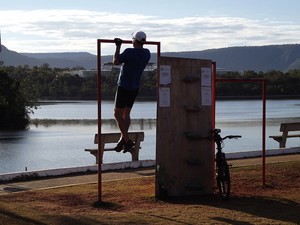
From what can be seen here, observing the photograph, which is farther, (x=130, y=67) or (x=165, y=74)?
(x=165, y=74)

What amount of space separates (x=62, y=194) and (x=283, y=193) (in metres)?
3.32

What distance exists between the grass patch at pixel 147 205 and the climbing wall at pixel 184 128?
0.26 m

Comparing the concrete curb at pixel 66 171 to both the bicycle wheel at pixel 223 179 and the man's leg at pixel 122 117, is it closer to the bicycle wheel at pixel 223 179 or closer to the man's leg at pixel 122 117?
the man's leg at pixel 122 117

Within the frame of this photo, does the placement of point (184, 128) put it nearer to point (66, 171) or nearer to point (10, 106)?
point (66, 171)

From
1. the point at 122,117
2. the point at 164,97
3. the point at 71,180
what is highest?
the point at 164,97

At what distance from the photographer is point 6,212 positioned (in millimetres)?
9195

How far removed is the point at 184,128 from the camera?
1097 cm

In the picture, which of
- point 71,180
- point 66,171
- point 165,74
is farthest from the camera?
point 66,171

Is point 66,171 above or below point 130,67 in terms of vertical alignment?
below

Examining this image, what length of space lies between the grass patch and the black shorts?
1391 millimetres

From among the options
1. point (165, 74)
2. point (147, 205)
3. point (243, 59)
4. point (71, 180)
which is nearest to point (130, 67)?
point (165, 74)

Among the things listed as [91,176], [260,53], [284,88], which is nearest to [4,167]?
[91,176]

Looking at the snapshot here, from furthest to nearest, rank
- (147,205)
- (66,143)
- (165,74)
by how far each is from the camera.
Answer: (66,143)
(165,74)
(147,205)

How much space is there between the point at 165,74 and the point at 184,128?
90cm
